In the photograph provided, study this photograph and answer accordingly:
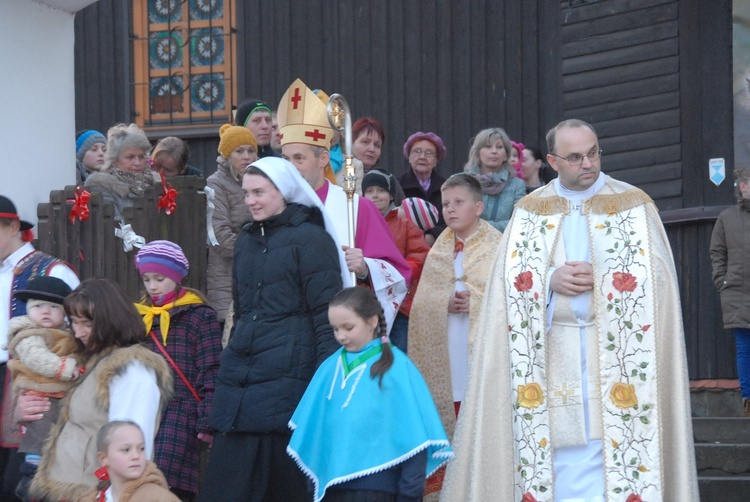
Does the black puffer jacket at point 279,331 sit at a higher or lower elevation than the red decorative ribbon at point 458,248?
lower

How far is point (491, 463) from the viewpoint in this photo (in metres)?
6.37

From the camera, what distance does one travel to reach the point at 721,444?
27.8 ft

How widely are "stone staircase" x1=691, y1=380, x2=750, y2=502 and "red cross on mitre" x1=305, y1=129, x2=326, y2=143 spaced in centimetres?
298

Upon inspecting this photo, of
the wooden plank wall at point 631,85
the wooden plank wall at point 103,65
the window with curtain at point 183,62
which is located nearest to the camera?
the wooden plank wall at point 631,85

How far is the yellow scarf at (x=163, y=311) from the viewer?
22.2ft

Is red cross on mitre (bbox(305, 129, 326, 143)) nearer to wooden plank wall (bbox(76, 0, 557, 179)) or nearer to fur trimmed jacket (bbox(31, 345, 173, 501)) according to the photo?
fur trimmed jacket (bbox(31, 345, 173, 501))

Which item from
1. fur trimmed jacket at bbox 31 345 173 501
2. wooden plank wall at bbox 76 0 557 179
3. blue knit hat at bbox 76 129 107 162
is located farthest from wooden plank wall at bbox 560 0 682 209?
fur trimmed jacket at bbox 31 345 173 501

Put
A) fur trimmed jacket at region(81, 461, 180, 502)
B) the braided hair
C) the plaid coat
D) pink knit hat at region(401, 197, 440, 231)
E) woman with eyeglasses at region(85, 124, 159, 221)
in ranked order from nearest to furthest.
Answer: fur trimmed jacket at region(81, 461, 180, 502), the braided hair, the plaid coat, woman with eyeglasses at region(85, 124, 159, 221), pink knit hat at region(401, 197, 440, 231)

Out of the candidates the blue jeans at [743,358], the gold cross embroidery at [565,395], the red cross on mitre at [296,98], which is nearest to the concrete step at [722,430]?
the blue jeans at [743,358]

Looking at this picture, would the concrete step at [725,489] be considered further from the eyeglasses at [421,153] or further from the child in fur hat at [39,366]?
the child in fur hat at [39,366]

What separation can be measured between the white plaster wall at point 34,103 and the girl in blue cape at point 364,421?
9.97 ft

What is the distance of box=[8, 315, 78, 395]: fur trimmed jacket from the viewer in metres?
6.13

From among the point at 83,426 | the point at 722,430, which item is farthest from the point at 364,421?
the point at 722,430

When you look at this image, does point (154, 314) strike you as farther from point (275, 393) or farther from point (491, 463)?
point (491, 463)
